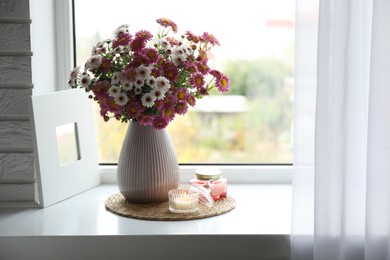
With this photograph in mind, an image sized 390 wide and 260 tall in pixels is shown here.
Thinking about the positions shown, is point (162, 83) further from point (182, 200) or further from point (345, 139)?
point (345, 139)

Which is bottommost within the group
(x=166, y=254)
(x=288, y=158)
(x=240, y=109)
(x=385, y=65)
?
(x=166, y=254)

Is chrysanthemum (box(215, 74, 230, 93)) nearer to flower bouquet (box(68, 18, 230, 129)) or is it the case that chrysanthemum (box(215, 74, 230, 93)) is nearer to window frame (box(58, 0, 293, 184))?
flower bouquet (box(68, 18, 230, 129))

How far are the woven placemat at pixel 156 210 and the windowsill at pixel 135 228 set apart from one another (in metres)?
0.01

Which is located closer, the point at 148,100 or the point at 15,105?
the point at 148,100

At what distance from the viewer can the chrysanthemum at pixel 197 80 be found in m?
1.88

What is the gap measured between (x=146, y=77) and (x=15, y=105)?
445mm

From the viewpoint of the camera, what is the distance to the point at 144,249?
1.78m

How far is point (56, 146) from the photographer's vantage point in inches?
78.4

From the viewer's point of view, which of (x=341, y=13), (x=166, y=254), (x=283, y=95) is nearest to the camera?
(x=341, y=13)

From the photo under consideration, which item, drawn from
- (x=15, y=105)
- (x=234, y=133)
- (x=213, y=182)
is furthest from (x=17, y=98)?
(x=234, y=133)

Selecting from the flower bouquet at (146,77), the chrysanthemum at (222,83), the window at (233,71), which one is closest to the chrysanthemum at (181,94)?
the flower bouquet at (146,77)

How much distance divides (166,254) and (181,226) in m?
0.10

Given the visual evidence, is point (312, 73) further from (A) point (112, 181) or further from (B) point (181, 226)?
(A) point (112, 181)

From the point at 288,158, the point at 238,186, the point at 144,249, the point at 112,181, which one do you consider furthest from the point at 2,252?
the point at 288,158
